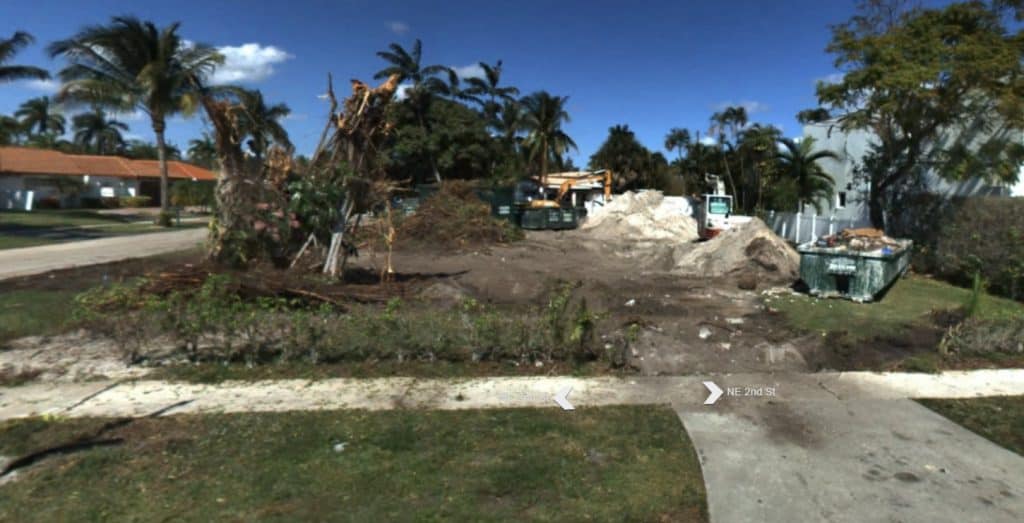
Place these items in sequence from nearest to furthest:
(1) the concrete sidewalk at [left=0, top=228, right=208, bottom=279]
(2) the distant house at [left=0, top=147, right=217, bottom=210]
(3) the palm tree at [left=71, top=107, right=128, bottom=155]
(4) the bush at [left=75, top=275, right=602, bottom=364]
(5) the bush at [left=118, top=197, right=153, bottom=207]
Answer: (4) the bush at [left=75, top=275, right=602, bottom=364] < (1) the concrete sidewalk at [left=0, top=228, right=208, bottom=279] < (2) the distant house at [left=0, top=147, right=217, bottom=210] < (5) the bush at [left=118, top=197, right=153, bottom=207] < (3) the palm tree at [left=71, top=107, right=128, bottom=155]

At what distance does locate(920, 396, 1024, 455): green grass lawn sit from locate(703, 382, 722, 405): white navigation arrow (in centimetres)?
184

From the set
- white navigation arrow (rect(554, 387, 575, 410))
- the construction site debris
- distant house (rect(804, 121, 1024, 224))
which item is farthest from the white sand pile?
white navigation arrow (rect(554, 387, 575, 410))

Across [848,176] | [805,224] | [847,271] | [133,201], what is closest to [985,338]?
[847,271]

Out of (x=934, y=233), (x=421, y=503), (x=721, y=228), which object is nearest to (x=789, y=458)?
(x=421, y=503)

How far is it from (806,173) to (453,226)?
50.6 ft

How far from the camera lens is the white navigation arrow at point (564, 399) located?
221 inches

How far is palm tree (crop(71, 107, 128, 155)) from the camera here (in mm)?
73812

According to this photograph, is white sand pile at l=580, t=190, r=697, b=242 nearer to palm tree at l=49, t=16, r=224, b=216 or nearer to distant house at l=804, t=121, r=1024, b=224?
distant house at l=804, t=121, r=1024, b=224

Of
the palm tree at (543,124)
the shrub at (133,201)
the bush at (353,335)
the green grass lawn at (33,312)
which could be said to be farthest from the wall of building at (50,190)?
the bush at (353,335)

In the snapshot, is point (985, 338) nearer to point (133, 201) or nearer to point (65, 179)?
point (65, 179)

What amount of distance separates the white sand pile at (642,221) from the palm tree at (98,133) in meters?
67.7

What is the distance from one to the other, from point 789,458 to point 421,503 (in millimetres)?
2673

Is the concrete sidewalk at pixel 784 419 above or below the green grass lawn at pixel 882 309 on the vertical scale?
below

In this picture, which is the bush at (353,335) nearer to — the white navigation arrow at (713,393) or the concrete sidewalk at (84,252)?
the white navigation arrow at (713,393)
